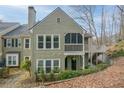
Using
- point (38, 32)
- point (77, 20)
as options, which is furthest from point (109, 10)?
point (38, 32)

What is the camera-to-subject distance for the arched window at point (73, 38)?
14258 mm

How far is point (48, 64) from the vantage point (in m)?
14.3

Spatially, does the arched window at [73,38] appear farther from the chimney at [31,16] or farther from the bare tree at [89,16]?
the chimney at [31,16]

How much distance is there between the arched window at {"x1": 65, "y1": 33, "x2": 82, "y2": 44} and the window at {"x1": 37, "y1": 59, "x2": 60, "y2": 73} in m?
0.56

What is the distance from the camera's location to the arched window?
14.3 meters

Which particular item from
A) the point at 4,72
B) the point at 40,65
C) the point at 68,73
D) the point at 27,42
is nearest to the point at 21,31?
the point at 27,42

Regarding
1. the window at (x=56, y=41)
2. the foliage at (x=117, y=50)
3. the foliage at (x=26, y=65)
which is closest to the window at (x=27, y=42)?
the foliage at (x=26, y=65)

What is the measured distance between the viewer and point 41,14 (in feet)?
46.6

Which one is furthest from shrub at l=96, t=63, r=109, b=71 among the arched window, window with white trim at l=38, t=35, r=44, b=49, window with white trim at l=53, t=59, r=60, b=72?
window with white trim at l=38, t=35, r=44, b=49
